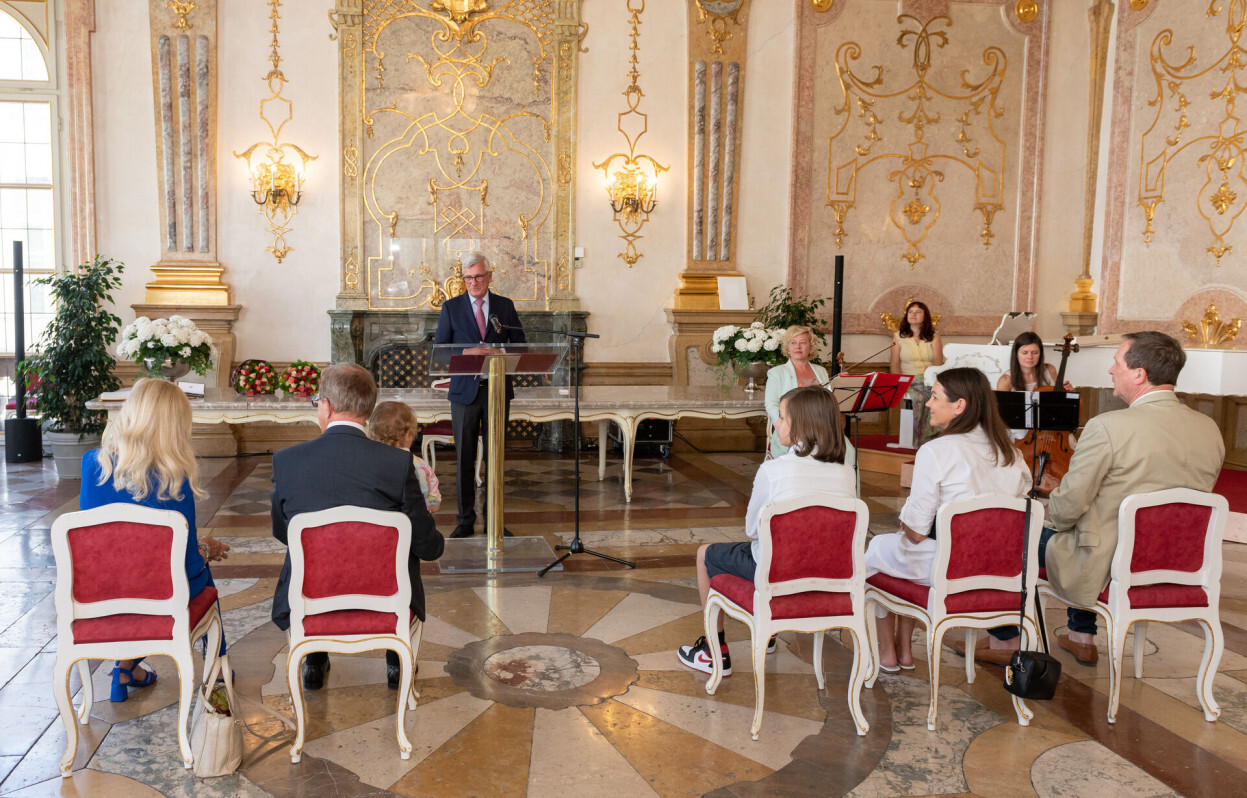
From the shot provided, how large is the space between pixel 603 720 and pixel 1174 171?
7.95 meters

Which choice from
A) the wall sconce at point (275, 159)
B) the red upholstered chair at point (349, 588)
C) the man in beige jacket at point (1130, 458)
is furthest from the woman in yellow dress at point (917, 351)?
the red upholstered chair at point (349, 588)

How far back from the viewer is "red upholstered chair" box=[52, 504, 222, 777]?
9.00ft

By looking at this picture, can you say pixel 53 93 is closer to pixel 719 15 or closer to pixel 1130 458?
pixel 719 15

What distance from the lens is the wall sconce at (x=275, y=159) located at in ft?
28.7

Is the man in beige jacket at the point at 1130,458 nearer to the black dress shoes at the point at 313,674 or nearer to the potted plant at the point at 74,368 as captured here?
the black dress shoes at the point at 313,674

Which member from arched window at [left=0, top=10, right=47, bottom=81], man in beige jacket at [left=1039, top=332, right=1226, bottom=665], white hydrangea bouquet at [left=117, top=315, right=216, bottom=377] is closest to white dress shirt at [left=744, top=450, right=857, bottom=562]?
man in beige jacket at [left=1039, top=332, right=1226, bottom=665]

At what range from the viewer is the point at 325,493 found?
10.2 ft

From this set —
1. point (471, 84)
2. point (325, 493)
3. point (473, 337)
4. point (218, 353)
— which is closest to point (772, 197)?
point (471, 84)

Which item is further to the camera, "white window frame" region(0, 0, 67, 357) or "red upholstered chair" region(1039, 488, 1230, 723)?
"white window frame" region(0, 0, 67, 357)

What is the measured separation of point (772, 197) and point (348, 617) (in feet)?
24.7

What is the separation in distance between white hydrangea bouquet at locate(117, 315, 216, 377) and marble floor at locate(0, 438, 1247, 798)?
1.86 m

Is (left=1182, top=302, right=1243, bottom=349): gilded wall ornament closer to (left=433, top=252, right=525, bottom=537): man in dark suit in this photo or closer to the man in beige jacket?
the man in beige jacket

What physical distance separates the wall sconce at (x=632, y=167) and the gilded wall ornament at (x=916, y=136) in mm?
1880

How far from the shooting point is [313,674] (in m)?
3.54
